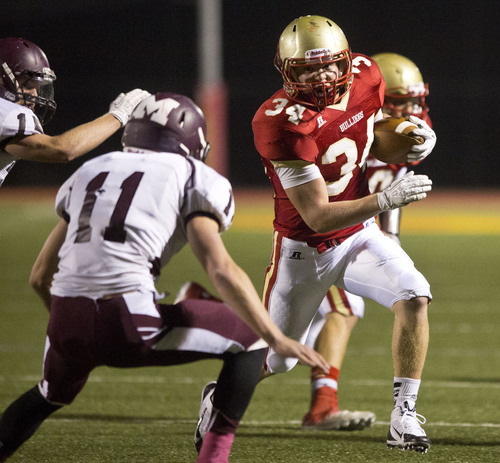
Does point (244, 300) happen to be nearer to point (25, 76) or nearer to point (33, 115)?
point (33, 115)

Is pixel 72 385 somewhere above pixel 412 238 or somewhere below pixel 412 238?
above

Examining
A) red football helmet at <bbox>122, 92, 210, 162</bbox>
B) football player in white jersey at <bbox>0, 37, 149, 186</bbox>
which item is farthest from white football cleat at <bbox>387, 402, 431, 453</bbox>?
football player in white jersey at <bbox>0, 37, 149, 186</bbox>

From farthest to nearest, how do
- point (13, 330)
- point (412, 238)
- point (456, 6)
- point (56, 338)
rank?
point (456, 6) < point (412, 238) < point (13, 330) < point (56, 338)

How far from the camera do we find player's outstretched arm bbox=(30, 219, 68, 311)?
3.29m

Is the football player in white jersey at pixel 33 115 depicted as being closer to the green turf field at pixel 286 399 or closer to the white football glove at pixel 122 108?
the white football glove at pixel 122 108

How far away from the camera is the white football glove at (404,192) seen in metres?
3.55

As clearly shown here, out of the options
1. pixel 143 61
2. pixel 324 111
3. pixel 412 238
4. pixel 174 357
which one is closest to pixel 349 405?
pixel 324 111

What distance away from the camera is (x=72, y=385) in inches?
123

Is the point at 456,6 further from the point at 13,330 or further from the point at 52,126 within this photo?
the point at 13,330

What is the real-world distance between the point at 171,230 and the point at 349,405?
2.21 m

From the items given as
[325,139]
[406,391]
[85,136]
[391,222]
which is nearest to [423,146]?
[325,139]

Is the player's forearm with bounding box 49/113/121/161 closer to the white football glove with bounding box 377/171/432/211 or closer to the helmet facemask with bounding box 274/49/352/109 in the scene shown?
the helmet facemask with bounding box 274/49/352/109

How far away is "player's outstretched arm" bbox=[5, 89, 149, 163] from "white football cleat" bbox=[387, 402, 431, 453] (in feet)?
5.01

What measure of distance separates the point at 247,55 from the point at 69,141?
2001 centimetres
